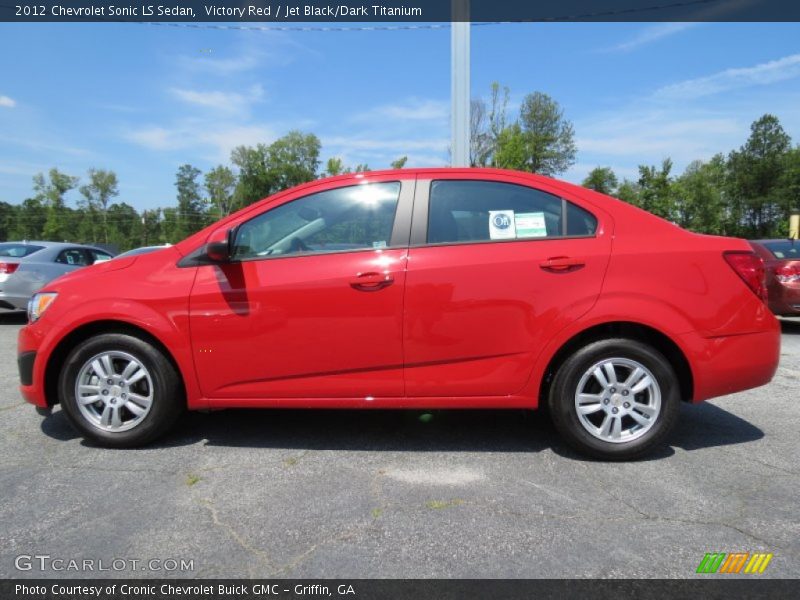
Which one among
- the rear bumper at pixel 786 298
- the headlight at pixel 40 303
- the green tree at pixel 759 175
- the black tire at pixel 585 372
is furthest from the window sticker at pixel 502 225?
the green tree at pixel 759 175

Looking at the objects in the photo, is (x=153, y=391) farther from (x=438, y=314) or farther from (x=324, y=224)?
(x=438, y=314)

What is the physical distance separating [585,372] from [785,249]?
692cm

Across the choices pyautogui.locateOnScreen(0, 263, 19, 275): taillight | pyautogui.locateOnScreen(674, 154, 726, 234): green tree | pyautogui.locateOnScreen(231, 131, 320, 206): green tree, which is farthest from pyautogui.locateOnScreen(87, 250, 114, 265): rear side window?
pyautogui.locateOnScreen(231, 131, 320, 206): green tree

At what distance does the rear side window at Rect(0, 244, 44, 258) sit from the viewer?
8758 millimetres

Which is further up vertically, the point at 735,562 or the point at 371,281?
the point at 371,281

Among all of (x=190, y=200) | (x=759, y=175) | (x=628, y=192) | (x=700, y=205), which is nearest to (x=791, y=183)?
(x=759, y=175)

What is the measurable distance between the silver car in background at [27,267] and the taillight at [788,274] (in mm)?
10467

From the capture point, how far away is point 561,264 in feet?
10.1

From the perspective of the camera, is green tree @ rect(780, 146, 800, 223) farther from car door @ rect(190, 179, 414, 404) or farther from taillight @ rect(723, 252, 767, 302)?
car door @ rect(190, 179, 414, 404)

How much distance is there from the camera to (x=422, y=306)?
306cm

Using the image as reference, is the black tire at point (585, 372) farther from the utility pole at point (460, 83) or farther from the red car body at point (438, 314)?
the utility pole at point (460, 83)

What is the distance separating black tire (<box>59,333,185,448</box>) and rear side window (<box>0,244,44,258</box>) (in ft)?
23.0

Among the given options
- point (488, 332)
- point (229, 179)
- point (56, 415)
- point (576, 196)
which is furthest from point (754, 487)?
point (229, 179)
